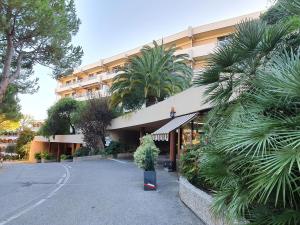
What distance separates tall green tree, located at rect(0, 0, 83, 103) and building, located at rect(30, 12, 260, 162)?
7.10ft

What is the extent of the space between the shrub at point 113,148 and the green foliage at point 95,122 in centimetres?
137

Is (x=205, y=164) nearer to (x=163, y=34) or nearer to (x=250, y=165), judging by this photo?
(x=250, y=165)

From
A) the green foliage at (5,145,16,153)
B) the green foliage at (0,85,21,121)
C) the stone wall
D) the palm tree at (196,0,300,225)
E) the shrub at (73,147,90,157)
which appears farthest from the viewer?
the green foliage at (5,145,16,153)

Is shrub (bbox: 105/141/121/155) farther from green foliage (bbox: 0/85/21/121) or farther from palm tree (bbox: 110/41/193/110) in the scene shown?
green foliage (bbox: 0/85/21/121)

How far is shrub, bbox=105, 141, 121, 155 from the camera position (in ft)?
106

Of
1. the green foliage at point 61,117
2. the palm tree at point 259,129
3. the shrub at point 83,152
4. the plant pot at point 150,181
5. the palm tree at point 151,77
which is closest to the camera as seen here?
the palm tree at point 259,129

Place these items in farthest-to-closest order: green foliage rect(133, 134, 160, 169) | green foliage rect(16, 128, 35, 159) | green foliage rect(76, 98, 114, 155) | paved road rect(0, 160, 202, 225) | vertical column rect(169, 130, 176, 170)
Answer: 1. green foliage rect(16, 128, 35, 159)
2. green foliage rect(76, 98, 114, 155)
3. vertical column rect(169, 130, 176, 170)
4. green foliage rect(133, 134, 160, 169)
5. paved road rect(0, 160, 202, 225)

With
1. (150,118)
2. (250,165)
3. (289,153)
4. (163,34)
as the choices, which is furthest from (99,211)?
(163,34)

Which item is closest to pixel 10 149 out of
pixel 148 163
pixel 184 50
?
pixel 184 50

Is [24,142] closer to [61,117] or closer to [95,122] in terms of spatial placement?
[61,117]

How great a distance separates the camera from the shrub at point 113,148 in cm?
3244

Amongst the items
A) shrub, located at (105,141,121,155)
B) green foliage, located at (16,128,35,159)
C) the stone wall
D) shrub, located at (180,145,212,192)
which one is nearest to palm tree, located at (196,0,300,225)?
the stone wall

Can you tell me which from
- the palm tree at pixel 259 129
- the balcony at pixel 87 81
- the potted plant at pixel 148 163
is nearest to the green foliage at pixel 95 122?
the balcony at pixel 87 81

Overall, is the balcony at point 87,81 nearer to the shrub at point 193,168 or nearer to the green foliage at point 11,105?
the green foliage at point 11,105
